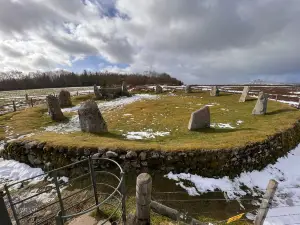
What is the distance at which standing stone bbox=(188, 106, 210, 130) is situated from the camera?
9.57 metres

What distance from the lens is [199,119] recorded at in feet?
31.6

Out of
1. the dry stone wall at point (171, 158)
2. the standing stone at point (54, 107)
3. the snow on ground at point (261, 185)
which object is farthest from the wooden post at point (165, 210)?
the standing stone at point (54, 107)

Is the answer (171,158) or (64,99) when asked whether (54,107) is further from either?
(171,158)

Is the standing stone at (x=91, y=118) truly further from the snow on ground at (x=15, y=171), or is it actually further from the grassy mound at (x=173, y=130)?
the snow on ground at (x=15, y=171)

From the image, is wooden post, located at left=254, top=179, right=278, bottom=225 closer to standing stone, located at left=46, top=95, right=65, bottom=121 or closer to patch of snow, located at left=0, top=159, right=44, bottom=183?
patch of snow, located at left=0, top=159, right=44, bottom=183

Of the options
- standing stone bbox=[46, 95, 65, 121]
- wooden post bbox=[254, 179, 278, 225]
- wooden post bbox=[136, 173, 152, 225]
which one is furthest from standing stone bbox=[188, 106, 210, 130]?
standing stone bbox=[46, 95, 65, 121]

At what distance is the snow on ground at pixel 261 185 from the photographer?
5875mm

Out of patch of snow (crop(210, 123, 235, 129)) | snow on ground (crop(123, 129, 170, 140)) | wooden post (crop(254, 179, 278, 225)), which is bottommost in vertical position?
snow on ground (crop(123, 129, 170, 140))

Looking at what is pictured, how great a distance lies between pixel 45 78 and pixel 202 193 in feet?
329

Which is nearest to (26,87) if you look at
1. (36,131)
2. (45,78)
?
(45,78)

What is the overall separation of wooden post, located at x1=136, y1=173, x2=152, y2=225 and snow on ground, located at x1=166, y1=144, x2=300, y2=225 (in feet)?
9.82

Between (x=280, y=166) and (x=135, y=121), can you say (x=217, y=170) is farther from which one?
(x=135, y=121)

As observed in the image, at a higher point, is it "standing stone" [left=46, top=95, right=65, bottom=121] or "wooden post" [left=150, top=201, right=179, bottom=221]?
"standing stone" [left=46, top=95, right=65, bottom=121]

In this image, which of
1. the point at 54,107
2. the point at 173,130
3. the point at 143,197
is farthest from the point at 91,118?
the point at 143,197
